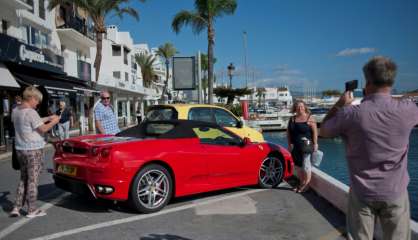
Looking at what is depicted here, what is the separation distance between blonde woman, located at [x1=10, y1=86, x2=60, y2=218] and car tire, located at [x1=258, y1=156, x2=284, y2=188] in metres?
3.57

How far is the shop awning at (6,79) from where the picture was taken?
14714mm

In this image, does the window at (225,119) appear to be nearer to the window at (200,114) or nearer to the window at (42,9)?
the window at (200,114)

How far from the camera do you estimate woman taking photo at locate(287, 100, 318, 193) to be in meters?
6.41

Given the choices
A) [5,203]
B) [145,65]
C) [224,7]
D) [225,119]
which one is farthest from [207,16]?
[145,65]

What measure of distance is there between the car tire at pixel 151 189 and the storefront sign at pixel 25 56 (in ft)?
42.2

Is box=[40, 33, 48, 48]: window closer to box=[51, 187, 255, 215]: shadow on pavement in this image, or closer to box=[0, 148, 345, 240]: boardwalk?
box=[0, 148, 345, 240]: boardwalk

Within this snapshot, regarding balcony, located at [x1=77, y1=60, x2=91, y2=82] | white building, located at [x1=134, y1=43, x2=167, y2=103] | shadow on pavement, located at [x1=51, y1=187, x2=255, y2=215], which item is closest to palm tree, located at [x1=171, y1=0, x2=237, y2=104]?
balcony, located at [x1=77, y1=60, x2=91, y2=82]

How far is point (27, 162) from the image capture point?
17.0 ft

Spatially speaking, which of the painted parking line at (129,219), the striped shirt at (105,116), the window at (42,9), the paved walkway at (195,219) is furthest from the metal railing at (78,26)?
the painted parking line at (129,219)

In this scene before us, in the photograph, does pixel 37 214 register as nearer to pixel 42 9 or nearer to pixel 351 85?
pixel 351 85

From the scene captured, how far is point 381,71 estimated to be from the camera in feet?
8.28

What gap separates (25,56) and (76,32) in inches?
377

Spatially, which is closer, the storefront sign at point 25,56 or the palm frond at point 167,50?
the storefront sign at point 25,56

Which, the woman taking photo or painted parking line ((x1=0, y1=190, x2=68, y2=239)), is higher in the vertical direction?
the woman taking photo
